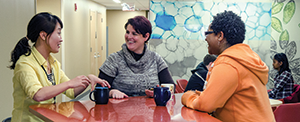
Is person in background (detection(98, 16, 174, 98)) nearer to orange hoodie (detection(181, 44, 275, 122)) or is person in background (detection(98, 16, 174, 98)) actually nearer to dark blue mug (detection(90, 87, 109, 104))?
dark blue mug (detection(90, 87, 109, 104))

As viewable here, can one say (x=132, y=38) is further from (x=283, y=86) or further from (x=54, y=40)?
(x=283, y=86)

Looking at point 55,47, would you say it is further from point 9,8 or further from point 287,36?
point 287,36

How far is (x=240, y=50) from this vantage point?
145 cm

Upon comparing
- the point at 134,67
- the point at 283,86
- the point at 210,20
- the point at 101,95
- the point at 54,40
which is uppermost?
the point at 210,20

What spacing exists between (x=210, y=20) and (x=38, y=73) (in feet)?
14.3

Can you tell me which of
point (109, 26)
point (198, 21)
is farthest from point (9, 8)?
point (109, 26)

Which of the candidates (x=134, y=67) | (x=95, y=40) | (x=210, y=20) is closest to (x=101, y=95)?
(x=134, y=67)

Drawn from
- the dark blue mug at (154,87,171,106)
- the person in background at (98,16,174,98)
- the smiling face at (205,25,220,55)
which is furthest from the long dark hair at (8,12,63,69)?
the smiling face at (205,25,220,55)

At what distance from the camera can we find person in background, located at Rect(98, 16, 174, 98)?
200 centimetres

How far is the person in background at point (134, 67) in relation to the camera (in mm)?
2002

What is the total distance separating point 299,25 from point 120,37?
27.6 ft

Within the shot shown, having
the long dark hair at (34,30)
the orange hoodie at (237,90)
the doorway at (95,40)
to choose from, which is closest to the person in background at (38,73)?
the long dark hair at (34,30)

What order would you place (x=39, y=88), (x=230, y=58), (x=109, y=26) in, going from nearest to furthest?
1. (x=230, y=58)
2. (x=39, y=88)
3. (x=109, y=26)

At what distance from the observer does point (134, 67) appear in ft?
6.73
